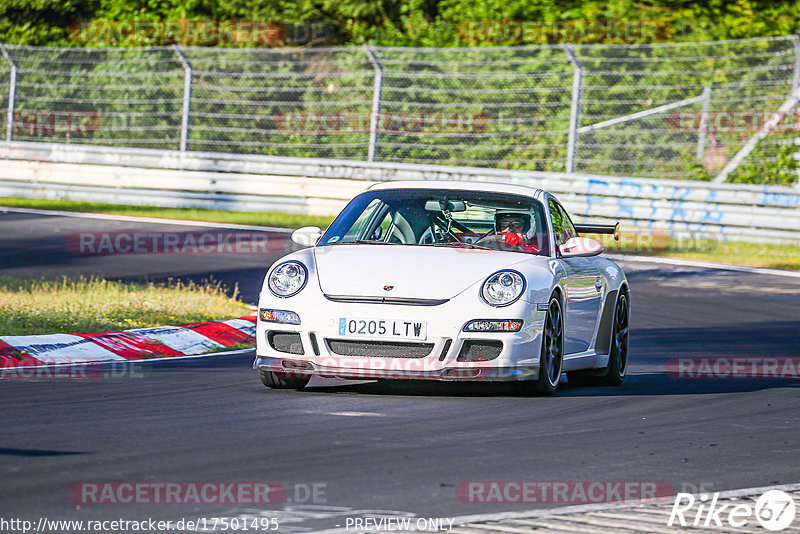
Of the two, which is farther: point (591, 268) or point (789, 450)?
point (591, 268)

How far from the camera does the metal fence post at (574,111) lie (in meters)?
21.4

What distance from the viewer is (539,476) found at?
19.5ft

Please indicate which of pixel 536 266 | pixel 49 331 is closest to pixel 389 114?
pixel 49 331

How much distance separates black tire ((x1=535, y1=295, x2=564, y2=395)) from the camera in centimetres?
823

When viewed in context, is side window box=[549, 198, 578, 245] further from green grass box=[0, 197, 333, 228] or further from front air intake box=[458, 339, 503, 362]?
green grass box=[0, 197, 333, 228]

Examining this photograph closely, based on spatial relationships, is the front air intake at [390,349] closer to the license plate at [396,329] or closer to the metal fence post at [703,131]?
the license plate at [396,329]

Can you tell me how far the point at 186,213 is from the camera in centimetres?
2312

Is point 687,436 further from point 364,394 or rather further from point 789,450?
point 364,394

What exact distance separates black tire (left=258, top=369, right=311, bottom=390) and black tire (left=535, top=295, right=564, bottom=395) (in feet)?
4.51

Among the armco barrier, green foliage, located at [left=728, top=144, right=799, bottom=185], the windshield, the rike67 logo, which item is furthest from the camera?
green foliage, located at [left=728, top=144, right=799, bottom=185]

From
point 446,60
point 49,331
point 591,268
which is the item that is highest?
point 446,60

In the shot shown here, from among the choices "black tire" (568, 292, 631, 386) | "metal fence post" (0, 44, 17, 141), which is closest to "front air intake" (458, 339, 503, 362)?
"black tire" (568, 292, 631, 386)

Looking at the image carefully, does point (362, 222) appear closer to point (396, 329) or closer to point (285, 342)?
point (285, 342)

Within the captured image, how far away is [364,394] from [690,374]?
2800 mm
